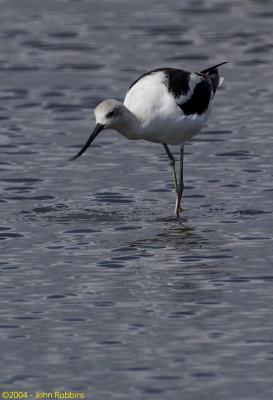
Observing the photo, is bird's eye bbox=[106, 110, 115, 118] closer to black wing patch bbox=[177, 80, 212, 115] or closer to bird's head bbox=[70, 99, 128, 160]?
bird's head bbox=[70, 99, 128, 160]

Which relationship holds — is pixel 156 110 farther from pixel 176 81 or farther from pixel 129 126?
pixel 176 81

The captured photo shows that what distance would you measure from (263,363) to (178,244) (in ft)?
12.6

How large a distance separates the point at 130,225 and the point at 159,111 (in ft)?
4.02

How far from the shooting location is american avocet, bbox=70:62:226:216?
15.0 meters

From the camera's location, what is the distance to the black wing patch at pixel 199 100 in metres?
15.7

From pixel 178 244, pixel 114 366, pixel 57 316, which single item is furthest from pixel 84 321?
pixel 178 244

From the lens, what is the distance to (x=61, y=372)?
10.6 metres

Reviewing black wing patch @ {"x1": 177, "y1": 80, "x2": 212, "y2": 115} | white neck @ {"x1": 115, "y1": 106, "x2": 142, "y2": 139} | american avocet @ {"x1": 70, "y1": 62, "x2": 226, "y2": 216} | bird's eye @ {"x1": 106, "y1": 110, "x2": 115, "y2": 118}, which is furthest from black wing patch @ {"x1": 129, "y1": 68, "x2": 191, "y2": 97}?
bird's eye @ {"x1": 106, "y1": 110, "x2": 115, "y2": 118}

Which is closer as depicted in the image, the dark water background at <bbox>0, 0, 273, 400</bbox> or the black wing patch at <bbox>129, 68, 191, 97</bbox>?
the dark water background at <bbox>0, 0, 273, 400</bbox>

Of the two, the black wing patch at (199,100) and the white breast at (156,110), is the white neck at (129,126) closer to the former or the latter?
the white breast at (156,110)

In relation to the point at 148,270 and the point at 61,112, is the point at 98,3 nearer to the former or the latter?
the point at 61,112

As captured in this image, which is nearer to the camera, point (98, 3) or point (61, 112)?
point (61, 112)

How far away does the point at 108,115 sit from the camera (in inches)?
586

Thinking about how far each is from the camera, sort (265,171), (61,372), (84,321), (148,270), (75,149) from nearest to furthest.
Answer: (61,372) < (84,321) < (148,270) < (265,171) < (75,149)
